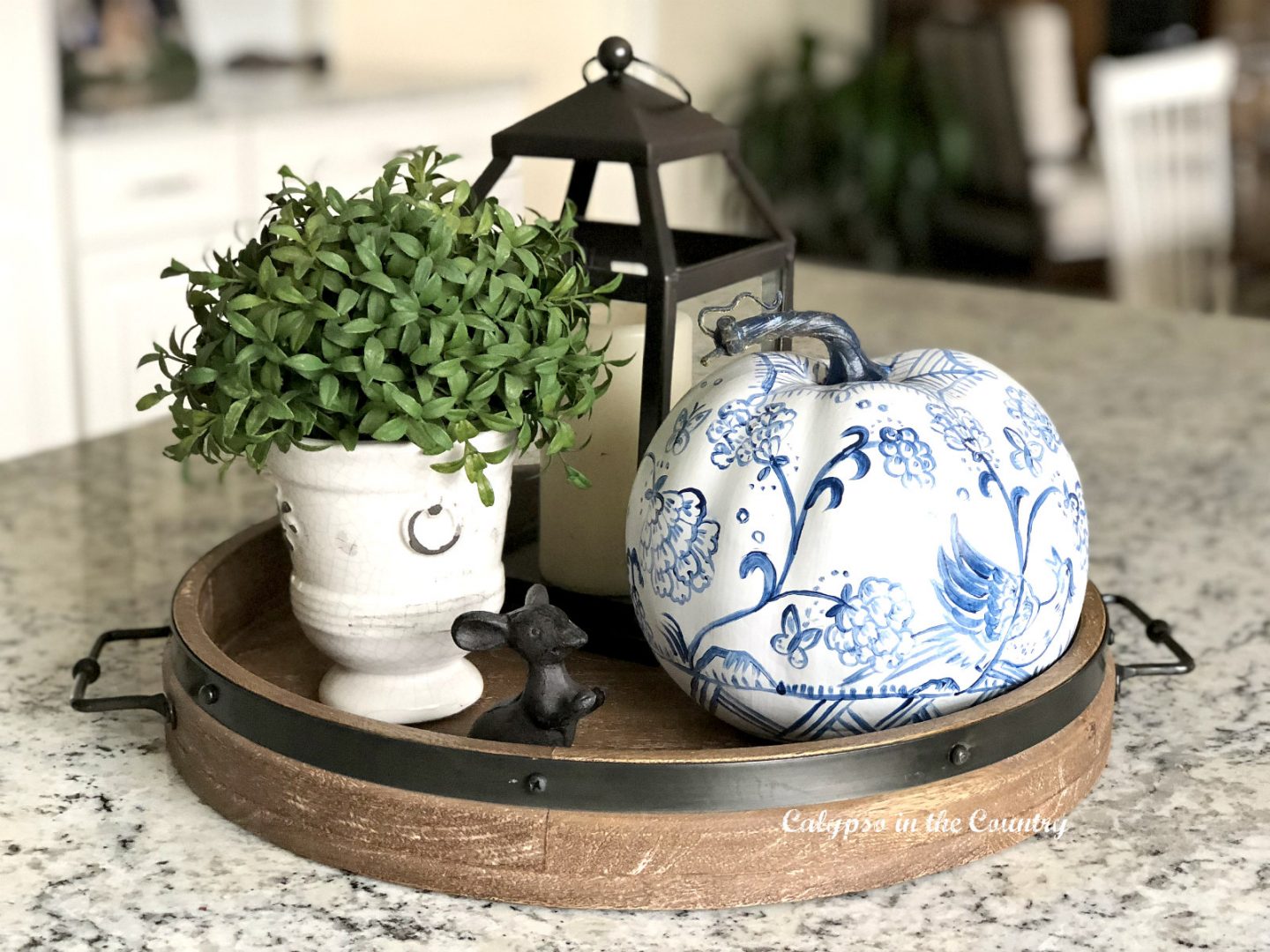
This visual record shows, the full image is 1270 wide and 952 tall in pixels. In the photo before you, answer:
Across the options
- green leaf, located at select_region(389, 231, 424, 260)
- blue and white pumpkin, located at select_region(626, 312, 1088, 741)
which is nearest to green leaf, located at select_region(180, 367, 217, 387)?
green leaf, located at select_region(389, 231, 424, 260)

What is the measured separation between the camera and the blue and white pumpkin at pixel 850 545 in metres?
0.67

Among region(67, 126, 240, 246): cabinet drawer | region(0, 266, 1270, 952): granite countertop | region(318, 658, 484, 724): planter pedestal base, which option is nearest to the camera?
region(0, 266, 1270, 952): granite countertop

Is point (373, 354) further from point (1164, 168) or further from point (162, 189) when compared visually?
point (1164, 168)

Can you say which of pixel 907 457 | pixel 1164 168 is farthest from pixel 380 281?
pixel 1164 168

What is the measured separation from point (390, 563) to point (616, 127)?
0.84ft

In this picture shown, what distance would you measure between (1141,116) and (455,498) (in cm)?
319

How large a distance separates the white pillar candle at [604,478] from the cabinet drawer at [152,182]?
7.34 ft

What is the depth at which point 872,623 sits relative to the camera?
2.21ft

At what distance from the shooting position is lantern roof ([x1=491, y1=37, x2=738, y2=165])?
2.61ft

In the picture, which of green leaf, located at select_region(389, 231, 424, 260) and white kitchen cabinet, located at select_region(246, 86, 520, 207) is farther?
white kitchen cabinet, located at select_region(246, 86, 520, 207)

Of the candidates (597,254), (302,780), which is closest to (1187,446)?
(597,254)

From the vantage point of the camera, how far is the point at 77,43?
3459 millimetres

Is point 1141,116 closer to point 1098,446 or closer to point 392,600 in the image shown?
point 1098,446

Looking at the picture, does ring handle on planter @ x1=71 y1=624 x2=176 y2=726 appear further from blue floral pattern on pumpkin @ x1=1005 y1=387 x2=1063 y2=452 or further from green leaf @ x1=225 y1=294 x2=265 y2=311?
blue floral pattern on pumpkin @ x1=1005 y1=387 x2=1063 y2=452
